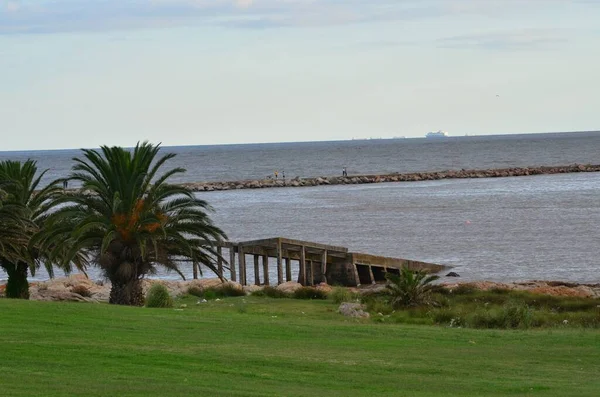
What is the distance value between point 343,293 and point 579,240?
2678 cm

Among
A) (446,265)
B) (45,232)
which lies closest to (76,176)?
(45,232)

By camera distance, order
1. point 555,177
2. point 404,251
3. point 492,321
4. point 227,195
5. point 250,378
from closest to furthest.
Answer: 1. point 250,378
2. point 492,321
3. point 404,251
4. point 227,195
5. point 555,177

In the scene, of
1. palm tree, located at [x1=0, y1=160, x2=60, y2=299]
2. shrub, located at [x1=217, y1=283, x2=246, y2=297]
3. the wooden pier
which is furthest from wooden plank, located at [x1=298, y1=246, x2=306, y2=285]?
palm tree, located at [x1=0, y1=160, x2=60, y2=299]

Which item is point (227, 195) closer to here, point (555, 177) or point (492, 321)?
point (555, 177)

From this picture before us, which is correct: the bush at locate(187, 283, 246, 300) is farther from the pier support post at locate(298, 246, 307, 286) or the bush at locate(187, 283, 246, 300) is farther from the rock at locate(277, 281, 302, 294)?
the pier support post at locate(298, 246, 307, 286)

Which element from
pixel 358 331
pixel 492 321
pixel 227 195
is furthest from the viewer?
pixel 227 195

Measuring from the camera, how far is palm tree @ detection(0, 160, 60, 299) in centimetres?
2602

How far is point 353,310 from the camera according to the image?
25.5 metres

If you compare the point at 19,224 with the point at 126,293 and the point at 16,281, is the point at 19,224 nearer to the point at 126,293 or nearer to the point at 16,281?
the point at 16,281

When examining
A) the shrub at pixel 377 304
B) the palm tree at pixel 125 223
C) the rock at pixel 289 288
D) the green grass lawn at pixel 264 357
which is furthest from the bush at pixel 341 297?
the green grass lawn at pixel 264 357

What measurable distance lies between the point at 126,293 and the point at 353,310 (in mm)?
5530

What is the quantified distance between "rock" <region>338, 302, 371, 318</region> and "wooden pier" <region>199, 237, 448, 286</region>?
37.3ft

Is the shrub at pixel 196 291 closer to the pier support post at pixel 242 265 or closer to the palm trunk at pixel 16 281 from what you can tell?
the palm trunk at pixel 16 281

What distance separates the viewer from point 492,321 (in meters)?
21.7
